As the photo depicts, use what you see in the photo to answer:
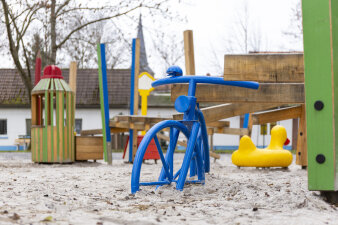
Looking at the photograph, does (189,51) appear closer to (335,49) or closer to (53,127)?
(53,127)

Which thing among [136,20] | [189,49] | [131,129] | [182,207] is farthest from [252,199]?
[136,20]

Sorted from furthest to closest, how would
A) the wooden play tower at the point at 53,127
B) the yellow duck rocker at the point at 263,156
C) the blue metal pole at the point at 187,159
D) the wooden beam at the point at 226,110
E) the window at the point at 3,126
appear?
the window at the point at 3,126 < the wooden play tower at the point at 53,127 < the yellow duck rocker at the point at 263,156 < the wooden beam at the point at 226,110 < the blue metal pole at the point at 187,159

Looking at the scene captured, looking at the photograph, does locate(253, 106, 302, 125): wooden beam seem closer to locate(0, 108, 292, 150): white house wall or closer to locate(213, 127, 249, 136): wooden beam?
locate(213, 127, 249, 136): wooden beam

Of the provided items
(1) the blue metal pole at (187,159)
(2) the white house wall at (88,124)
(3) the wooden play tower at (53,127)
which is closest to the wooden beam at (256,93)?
(1) the blue metal pole at (187,159)

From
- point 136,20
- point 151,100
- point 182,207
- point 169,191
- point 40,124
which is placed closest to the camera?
point 182,207

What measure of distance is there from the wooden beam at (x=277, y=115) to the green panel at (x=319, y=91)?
409cm

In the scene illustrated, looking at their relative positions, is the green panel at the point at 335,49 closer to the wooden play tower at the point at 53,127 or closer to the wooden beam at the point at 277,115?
the wooden beam at the point at 277,115

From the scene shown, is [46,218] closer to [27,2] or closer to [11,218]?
[11,218]

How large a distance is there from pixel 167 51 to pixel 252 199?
22764mm

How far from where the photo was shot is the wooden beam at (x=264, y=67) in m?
3.28

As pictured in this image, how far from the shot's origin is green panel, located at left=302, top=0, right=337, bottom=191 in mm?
2766

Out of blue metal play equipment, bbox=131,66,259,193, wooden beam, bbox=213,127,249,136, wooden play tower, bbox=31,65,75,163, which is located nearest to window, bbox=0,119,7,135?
wooden play tower, bbox=31,65,75,163

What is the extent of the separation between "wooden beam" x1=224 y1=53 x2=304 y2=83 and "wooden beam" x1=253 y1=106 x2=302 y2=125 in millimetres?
3544

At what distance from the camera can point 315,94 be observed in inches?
110
